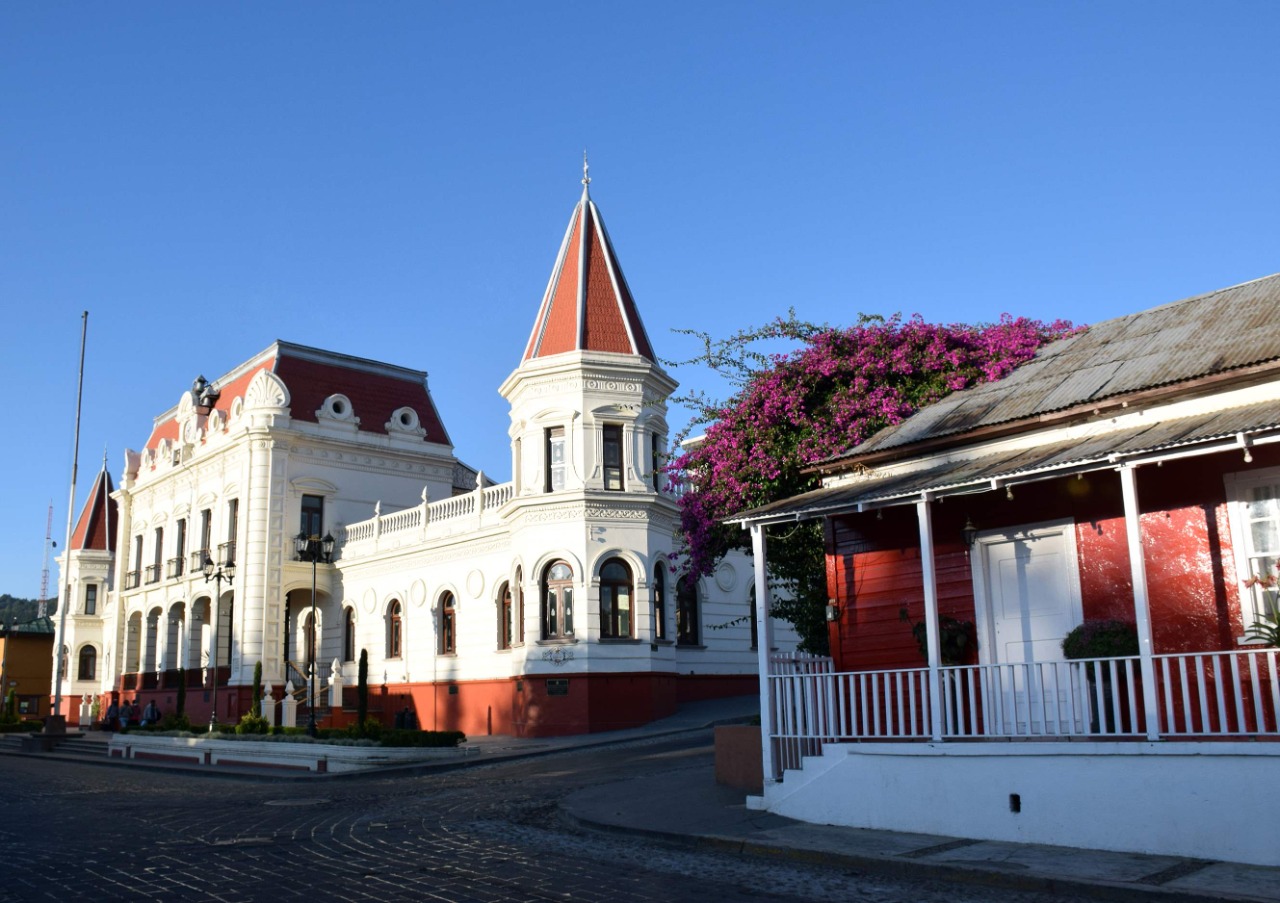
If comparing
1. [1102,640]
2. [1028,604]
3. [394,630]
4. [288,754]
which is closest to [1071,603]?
[1028,604]

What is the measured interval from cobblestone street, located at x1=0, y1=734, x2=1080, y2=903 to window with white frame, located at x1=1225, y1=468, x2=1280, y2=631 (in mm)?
4148

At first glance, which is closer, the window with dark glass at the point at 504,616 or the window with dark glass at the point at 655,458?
the window with dark glass at the point at 655,458

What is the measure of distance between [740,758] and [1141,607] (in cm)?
603

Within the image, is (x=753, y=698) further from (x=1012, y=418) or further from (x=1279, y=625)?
(x=1279, y=625)

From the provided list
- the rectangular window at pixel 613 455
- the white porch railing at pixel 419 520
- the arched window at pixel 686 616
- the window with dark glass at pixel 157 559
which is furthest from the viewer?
the window with dark glass at pixel 157 559

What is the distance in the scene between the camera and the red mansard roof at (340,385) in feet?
131

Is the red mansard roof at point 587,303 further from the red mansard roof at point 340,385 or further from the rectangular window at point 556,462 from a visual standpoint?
the red mansard roof at point 340,385

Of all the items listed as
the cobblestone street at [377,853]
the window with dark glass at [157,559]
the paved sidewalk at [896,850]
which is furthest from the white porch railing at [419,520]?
the paved sidewalk at [896,850]

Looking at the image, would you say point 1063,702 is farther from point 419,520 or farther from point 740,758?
point 419,520

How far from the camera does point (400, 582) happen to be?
35812 millimetres

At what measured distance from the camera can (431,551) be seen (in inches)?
1355

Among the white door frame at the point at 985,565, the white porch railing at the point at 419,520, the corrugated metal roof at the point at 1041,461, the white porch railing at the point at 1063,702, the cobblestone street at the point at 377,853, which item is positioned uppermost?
the white porch railing at the point at 419,520

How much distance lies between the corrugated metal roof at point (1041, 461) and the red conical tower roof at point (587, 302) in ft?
52.0

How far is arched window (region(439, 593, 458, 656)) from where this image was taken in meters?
33.8
